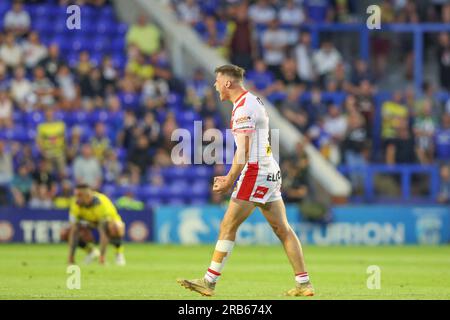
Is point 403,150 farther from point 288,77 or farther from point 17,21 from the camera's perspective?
point 17,21

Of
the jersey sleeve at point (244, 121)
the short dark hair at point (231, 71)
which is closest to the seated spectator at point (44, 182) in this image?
the short dark hair at point (231, 71)

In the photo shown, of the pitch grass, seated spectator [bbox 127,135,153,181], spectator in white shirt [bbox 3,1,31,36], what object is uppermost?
spectator in white shirt [bbox 3,1,31,36]

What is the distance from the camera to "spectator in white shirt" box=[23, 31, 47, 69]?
28.8 m

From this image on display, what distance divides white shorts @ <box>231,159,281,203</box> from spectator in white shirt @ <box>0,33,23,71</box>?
1675cm

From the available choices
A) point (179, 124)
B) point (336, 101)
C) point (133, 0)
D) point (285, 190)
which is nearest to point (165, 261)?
point (285, 190)

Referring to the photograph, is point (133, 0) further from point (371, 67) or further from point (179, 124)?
point (371, 67)

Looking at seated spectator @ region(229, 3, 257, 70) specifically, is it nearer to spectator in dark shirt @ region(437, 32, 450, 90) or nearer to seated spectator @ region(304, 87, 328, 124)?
seated spectator @ region(304, 87, 328, 124)

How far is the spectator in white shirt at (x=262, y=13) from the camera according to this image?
3022 centimetres

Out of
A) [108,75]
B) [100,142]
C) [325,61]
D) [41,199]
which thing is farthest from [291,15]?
[41,199]

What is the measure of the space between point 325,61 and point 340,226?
228 inches

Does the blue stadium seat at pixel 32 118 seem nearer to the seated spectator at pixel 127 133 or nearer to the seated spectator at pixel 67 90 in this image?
the seated spectator at pixel 67 90

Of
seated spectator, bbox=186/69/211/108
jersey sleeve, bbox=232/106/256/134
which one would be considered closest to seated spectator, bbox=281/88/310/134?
seated spectator, bbox=186/69/211/108

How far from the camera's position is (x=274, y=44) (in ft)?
97.1

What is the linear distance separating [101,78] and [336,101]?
5.74m
